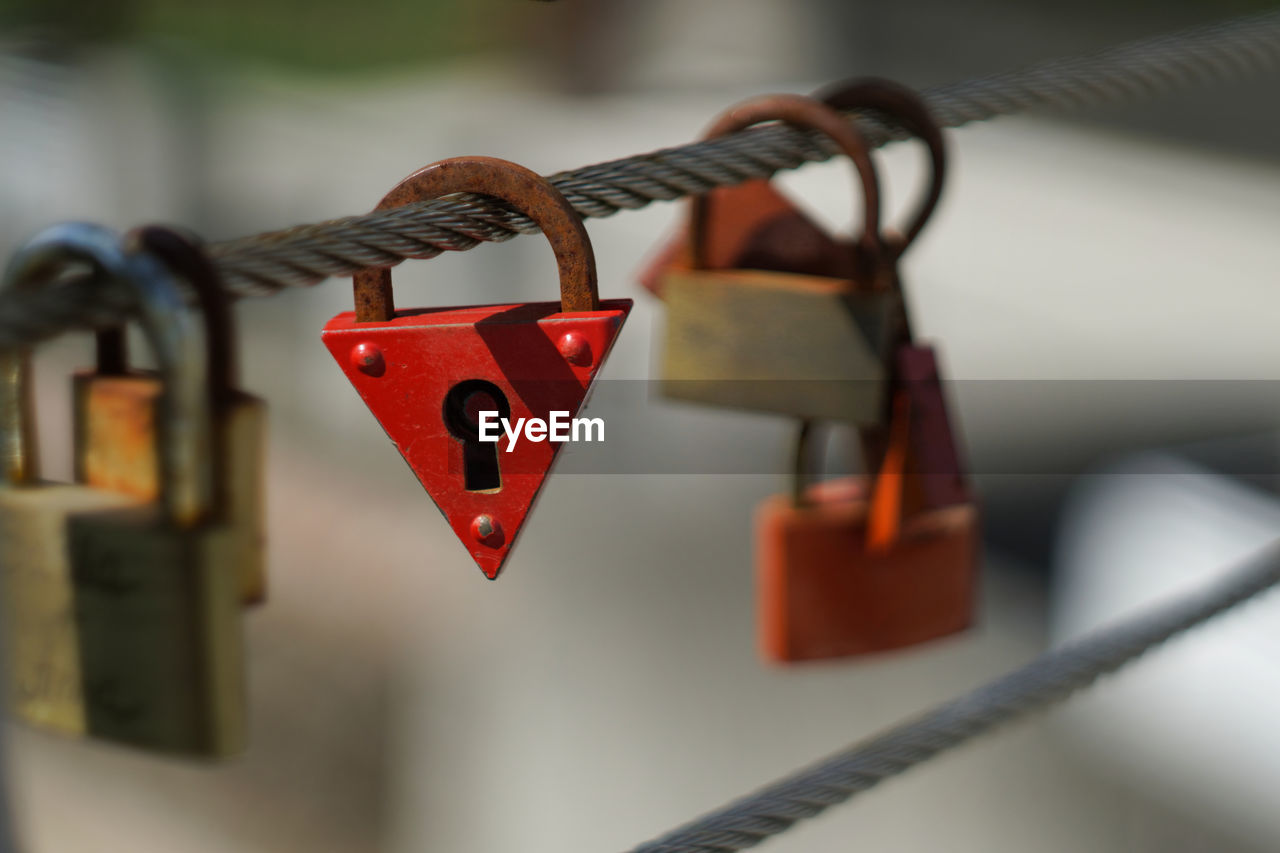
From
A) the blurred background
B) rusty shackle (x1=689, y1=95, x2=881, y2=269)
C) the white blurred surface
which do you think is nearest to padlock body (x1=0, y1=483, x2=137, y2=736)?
rusty shackle (x1=689, y1=95, x2=881, y2=269)

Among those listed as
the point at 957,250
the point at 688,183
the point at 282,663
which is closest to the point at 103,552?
the point at 688,183

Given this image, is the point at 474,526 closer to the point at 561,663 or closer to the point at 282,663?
the point at 561,663

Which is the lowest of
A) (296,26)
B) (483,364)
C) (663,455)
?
(663,455)

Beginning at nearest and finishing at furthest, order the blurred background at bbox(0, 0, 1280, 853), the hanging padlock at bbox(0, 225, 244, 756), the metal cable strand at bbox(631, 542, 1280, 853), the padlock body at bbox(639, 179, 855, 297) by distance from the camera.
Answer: the hanging padlock at bbox(0, 225, 244, 756)
the metal cable strand at bbox(631, 542, 1280, 853)
the padlock body at bbox(639, 179, 855, 297)
the blurred background at bbox(0, 0, 1280, 853)

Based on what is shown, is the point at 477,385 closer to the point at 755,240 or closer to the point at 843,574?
the point at 755,240

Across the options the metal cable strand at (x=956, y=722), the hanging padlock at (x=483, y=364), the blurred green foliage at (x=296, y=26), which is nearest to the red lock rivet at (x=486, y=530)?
the hanging padlock at (x=483, y=364)

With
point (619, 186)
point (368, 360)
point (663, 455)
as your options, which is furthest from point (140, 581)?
point (663, 455)

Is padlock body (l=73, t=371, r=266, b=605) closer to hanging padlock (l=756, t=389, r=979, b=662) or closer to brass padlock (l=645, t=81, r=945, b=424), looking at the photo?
brass padlock (l=645, t=81, r=945, b=424)
